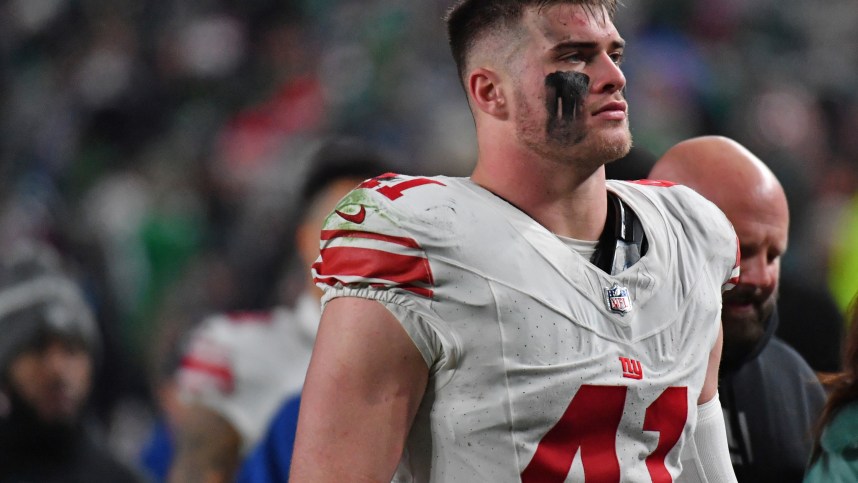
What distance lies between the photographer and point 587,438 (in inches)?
67.2

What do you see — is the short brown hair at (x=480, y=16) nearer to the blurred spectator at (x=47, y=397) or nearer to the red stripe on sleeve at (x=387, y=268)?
the red stripe on sleeve at (x=387, y=268)

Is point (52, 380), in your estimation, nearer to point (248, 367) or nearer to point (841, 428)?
point (248, 367)

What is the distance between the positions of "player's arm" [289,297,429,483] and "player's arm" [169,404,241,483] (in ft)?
6.12

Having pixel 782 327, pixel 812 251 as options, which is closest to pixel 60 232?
pixel 812 251

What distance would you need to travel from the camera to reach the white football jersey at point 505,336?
1654 mm

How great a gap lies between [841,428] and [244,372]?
187 cm

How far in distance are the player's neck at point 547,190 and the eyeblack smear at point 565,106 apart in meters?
0.05

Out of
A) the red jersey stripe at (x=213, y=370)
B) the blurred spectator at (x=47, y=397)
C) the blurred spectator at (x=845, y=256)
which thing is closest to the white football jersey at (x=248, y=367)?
the red jersey stripe at (x=213, y=370)

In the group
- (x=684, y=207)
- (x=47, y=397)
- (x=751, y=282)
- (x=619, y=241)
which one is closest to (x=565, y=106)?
(x=619, y=241)

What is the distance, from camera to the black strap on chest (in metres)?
→ 1.83

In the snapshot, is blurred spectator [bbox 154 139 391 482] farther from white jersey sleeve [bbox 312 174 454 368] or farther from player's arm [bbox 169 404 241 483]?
white jersey sleeve [bbox 312 174 454 368]

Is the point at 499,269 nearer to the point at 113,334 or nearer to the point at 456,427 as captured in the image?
the point at 456,427

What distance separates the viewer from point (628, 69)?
7.84 meters

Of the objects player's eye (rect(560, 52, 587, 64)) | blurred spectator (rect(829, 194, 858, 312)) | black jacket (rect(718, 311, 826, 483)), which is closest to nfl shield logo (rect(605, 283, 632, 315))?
player's eye (rect(560, 52, 587, 64))
